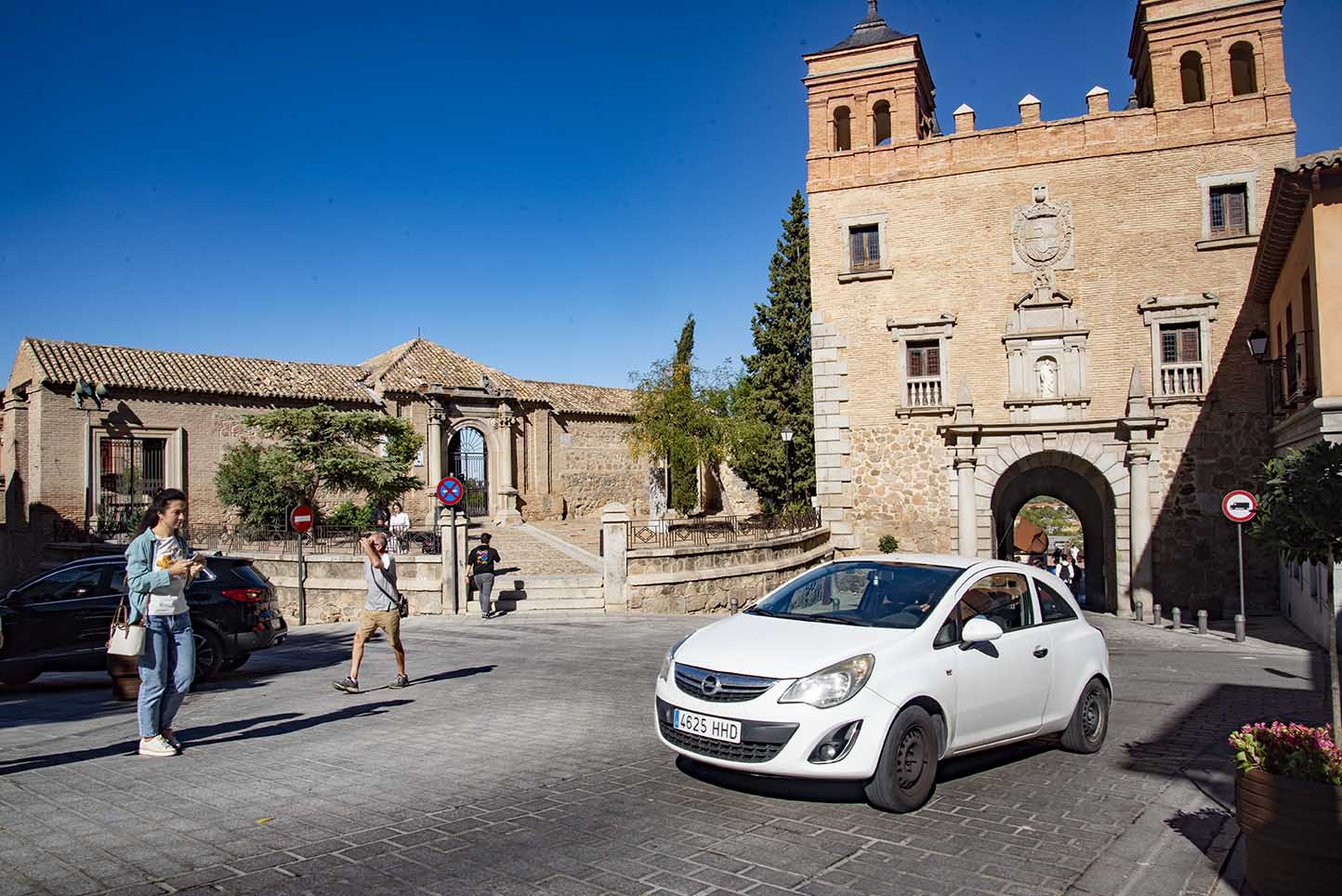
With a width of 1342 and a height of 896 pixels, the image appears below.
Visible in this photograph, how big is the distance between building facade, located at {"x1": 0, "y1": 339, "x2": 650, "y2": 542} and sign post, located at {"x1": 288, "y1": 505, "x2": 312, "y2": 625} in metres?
9.34

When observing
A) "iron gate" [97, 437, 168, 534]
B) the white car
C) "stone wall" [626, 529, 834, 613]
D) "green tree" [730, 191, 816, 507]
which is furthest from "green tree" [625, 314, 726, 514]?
the white car

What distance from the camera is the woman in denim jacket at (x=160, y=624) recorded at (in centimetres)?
662

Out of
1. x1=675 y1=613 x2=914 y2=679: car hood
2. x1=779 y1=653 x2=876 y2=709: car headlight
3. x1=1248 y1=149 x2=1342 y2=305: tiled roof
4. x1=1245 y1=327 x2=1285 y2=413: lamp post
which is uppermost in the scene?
x1=1248 y1=149 x2=1342 y2=305: tiled roof

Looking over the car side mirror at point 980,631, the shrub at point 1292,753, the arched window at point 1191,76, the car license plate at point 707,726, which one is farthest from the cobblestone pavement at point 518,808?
the arched window at point 1191,76

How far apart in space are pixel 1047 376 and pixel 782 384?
13.9 m

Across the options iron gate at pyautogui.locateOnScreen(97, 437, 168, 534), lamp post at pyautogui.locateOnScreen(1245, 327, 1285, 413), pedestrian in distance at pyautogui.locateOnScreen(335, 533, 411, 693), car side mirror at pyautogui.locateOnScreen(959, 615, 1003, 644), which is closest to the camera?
car side mirror at pyautogui.locateOnScreen(959, 615, 1003, 644)

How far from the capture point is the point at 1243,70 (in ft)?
74.5

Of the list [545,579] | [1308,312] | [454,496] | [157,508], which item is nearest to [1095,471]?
[1308,312]

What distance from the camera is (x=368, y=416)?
26.4 metres

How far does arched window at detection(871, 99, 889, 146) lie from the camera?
24591 millimetres

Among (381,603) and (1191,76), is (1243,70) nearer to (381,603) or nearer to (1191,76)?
(1191,76)

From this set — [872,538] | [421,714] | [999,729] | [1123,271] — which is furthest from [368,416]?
[999,729]

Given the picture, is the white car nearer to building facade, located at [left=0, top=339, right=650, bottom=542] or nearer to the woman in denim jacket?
the woman in denim jacket

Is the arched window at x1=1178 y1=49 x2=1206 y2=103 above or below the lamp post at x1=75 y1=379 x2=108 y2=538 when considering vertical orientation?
above
